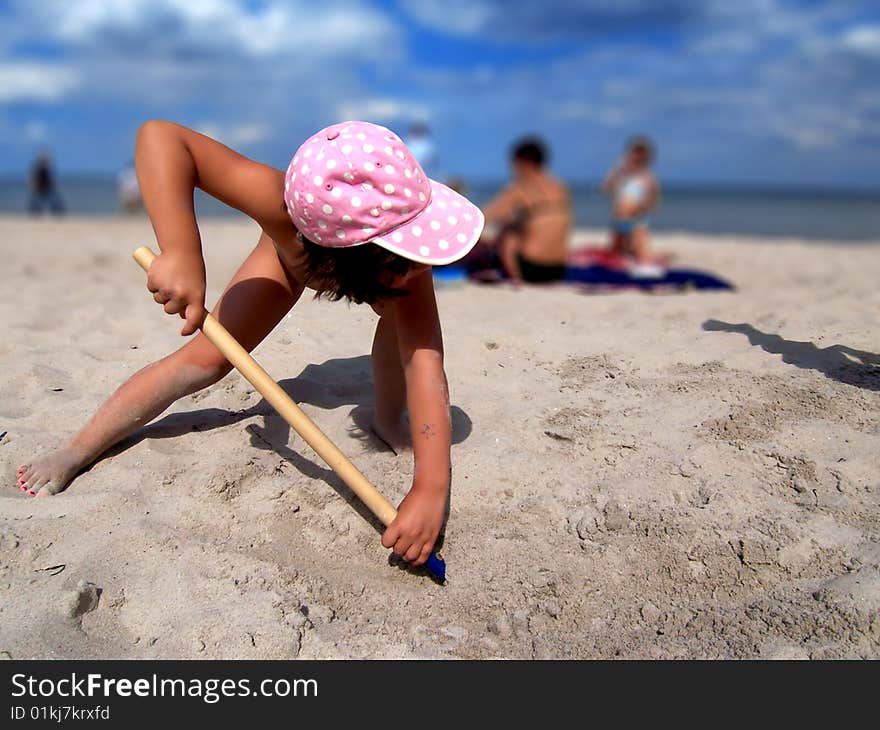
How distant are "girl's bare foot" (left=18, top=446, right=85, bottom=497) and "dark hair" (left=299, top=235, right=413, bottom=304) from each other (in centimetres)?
93

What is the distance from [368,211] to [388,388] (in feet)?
2.66

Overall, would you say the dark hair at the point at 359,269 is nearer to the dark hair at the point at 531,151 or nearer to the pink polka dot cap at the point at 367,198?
the pink polka dot cap at the point at 367,198

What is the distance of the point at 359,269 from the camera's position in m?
1.85

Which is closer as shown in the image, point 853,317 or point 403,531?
point 403,531

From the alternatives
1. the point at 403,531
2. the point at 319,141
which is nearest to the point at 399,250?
the point at 319,141

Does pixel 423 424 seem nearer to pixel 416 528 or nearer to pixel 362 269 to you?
pixel 416 528

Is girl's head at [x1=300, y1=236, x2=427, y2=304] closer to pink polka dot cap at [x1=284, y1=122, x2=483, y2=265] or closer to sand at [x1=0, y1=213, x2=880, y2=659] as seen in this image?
pink polka dot cap at [x1=284, y1=122, x2=483, y2=265]

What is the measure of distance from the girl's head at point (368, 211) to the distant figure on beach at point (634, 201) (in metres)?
6.33

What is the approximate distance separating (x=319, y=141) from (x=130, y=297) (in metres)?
2.87

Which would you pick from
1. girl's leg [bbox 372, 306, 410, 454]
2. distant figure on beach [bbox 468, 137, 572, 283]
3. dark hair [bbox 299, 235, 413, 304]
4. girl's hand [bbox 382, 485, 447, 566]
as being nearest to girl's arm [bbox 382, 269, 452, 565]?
girl's hand [bbox 382, 485, 447, 566]

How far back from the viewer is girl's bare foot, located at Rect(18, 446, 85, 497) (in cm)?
213

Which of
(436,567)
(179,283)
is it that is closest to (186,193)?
(179,283)
